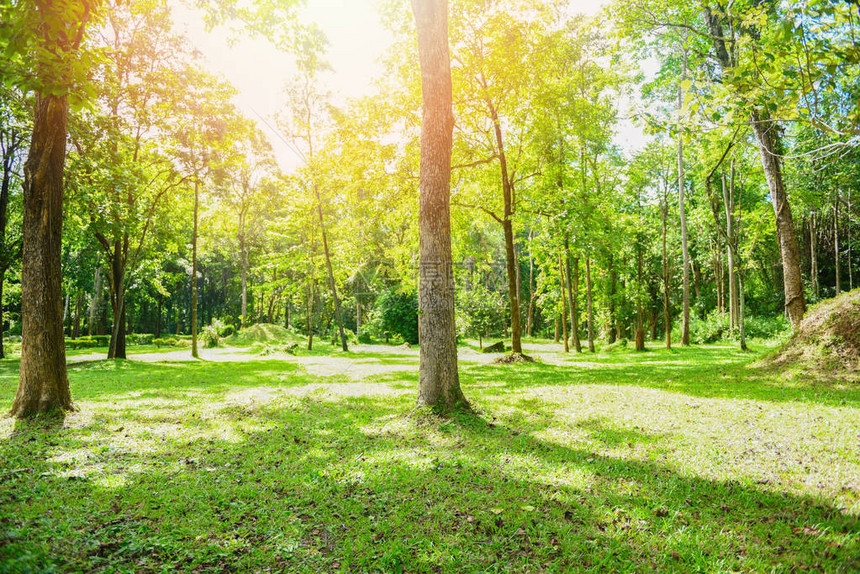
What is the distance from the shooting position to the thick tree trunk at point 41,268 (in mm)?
6566

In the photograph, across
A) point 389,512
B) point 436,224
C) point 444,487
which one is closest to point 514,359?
point 436,224

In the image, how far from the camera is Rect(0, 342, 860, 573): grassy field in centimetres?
289

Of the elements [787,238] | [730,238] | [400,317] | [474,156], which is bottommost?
[400,317]

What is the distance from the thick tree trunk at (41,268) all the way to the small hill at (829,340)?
14.3 m

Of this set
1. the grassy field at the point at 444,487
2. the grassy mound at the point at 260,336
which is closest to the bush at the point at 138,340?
the grassy mound at the point at 260,336

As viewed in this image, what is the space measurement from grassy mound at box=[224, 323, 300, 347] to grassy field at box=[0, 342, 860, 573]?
79.4 feet

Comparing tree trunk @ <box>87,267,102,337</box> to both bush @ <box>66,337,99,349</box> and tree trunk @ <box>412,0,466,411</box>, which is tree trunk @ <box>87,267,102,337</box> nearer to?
bush @ <box>66,337,99,349</box>

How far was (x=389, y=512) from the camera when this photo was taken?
11.6ft

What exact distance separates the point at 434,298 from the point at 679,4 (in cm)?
995

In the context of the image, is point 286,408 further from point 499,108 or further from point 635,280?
point 635,280

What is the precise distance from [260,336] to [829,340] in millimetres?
32308

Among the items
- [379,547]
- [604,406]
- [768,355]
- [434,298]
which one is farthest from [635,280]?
[379,547]

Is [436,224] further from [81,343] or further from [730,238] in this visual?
[81,343]

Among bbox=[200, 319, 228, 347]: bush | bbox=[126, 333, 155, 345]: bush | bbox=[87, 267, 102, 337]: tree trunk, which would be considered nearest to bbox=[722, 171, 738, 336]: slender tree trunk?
bbox=[200, 319, 228, 347]: bush
